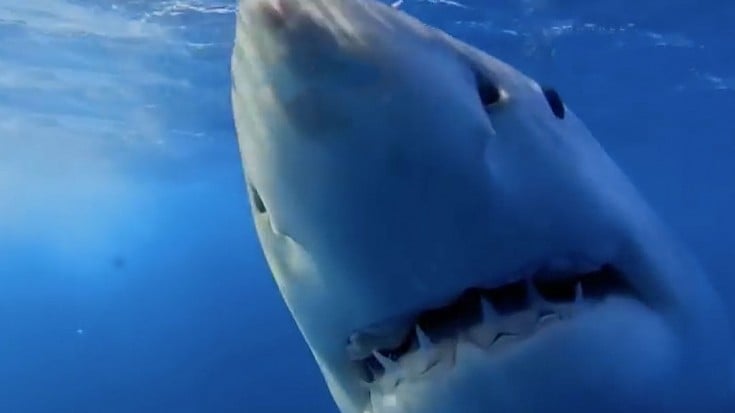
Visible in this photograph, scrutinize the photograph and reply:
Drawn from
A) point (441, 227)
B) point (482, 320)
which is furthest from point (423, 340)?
point (441, 227)

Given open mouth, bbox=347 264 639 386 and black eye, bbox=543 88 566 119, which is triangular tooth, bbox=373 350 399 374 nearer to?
open mouth, bbox=347 264 639 386

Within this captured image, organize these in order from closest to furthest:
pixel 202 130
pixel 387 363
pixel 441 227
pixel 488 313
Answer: pixel 441 227 → pixel 488 313 → pixel 387 363 → pixel 202 130

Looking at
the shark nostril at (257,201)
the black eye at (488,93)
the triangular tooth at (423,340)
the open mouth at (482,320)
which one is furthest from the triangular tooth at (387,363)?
the black eye at (488,93)

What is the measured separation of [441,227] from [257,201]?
1.73ft

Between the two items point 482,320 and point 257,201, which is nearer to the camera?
point 482,320

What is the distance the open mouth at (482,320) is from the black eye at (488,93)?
414mm

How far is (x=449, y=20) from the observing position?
12.2 meters

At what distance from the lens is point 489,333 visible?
75.3 inches

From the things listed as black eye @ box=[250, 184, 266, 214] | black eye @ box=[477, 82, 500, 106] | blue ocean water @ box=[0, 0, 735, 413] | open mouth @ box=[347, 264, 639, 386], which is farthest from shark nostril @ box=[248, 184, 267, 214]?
blue ocean water @ box=[0, 0, 735, 413]

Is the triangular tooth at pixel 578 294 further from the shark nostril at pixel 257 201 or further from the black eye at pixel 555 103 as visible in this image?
the shark nostril at pixel 257 201

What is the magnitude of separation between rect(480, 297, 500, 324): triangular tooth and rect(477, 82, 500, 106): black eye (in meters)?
0.44

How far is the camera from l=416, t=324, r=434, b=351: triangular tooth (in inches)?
76.7

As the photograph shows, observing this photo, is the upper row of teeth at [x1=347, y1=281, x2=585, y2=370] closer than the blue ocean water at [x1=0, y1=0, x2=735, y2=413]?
Yes

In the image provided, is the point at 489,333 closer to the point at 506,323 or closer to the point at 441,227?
the point at 506,323
